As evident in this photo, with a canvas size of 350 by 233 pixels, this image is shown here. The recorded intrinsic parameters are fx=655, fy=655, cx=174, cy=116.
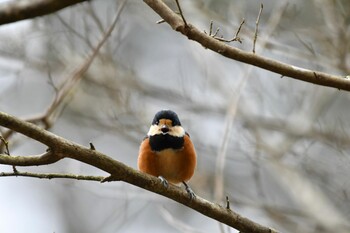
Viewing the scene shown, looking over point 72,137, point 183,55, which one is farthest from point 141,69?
point 72,137

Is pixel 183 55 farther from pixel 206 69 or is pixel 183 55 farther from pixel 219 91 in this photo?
pixel 206 69

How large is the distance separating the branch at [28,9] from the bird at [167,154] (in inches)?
75.0

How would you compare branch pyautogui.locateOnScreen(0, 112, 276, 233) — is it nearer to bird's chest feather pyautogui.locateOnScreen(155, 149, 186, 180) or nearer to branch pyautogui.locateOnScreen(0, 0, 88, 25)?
branch pyautogui.locateOnScreen(0, 0, 88, 25)

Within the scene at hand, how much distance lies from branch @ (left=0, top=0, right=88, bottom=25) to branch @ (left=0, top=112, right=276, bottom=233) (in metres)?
0.42

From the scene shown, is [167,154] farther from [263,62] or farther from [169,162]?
[263,62]

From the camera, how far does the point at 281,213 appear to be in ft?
22.8

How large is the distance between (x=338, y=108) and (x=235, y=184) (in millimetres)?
1862

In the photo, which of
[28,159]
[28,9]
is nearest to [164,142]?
[28,159]

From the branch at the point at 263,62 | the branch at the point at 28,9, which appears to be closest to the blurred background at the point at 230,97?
the branch at the point at 263,62

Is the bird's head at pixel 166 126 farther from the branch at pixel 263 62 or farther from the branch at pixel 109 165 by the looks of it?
the branch at pixel 263 62

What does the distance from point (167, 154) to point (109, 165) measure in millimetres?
1282

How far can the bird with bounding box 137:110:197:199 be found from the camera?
4367 millimetres

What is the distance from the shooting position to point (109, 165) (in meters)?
3.14

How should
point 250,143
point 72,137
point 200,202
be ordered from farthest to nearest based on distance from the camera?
point 72,137 → point 250,143 → point 200,202
